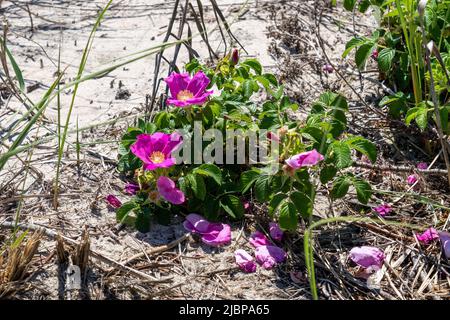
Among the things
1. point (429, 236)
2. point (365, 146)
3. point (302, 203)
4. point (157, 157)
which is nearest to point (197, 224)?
point (157, 157)

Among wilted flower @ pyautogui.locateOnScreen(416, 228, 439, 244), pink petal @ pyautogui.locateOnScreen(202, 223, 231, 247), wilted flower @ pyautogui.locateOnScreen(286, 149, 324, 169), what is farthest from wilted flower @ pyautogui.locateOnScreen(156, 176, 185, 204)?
wilted flower @ pyautogui.locateOnScreen(416, 228, 439, 244)

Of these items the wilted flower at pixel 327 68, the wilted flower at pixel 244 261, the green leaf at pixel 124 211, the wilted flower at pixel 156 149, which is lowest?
the wilted flower at pixel 244 261

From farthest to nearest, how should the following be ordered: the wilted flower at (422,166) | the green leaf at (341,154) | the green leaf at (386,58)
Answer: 1. the green leaf at (386,58)
2. the wilted flower at (422,166)
3. the green leaf at (341,154)

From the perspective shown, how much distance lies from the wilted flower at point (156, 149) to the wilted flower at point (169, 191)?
0.05 m

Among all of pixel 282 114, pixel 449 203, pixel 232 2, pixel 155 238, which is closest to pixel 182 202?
pixel 155 238

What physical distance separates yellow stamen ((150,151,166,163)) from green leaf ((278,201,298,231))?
15.5 inches

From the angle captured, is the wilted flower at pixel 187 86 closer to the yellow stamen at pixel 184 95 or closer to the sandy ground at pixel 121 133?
the yellow stamen at pixel 184 95

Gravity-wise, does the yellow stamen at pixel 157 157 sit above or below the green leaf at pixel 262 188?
above

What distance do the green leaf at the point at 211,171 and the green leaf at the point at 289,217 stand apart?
0.23 m

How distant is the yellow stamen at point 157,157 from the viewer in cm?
205

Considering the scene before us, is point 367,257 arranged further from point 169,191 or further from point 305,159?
point 169,191

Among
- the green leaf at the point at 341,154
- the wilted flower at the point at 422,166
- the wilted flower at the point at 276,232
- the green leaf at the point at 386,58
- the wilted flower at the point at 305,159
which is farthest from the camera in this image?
the green leaf at the point at 386,58

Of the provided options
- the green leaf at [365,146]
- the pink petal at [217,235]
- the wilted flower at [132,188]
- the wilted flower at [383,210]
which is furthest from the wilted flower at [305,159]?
the wilted flower at [132,188]

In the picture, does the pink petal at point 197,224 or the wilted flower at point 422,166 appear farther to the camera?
the wilted flower at point 422,166
